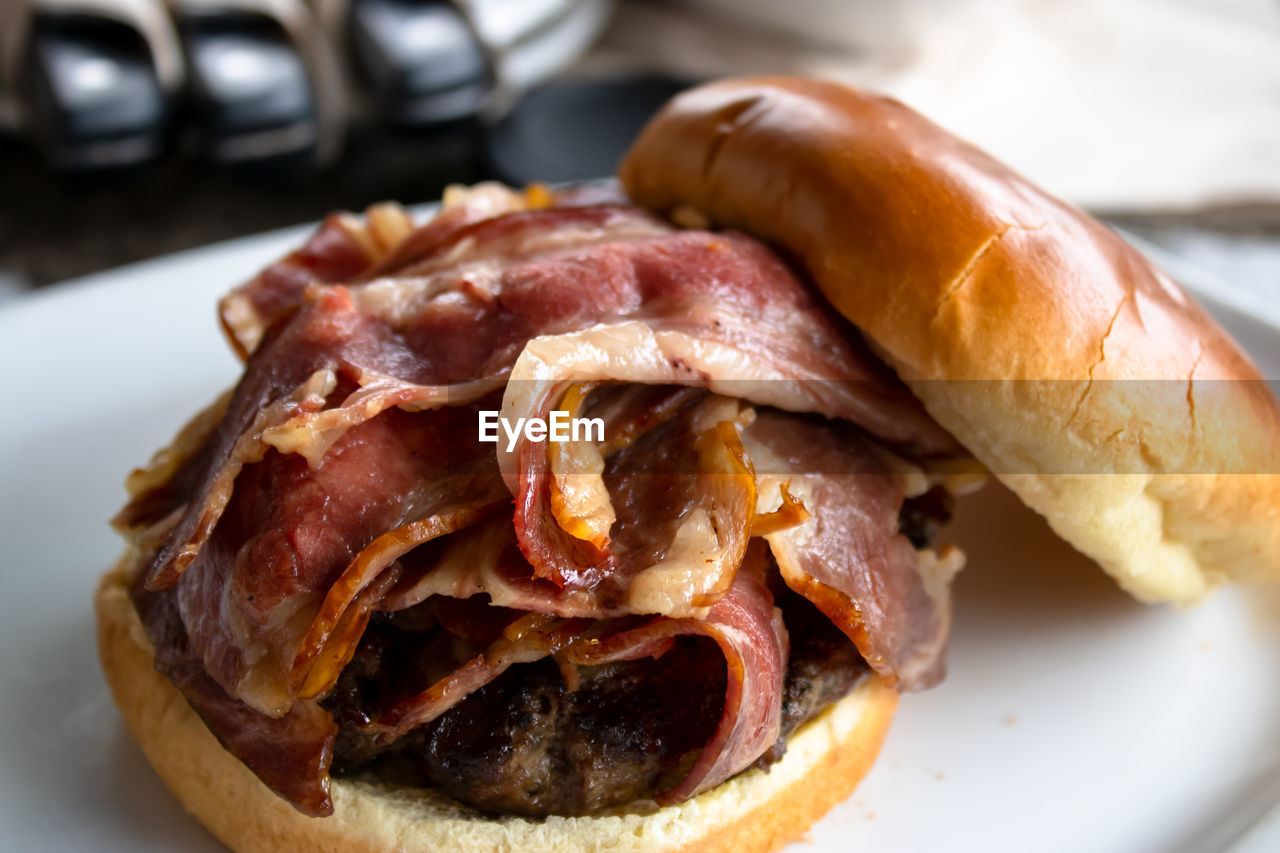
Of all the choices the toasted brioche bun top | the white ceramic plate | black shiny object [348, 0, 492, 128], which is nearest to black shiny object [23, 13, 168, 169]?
black shiny object [348, 0, 492, 128]

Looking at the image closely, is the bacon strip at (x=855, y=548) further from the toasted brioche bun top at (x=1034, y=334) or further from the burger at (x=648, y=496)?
the toasted brioche bun top at (x=1034, y=334)

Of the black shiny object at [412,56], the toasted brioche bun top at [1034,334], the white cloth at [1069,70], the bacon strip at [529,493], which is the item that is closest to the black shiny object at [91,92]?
the black shiny object at [412,56]

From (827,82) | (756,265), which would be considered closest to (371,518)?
(756,265)

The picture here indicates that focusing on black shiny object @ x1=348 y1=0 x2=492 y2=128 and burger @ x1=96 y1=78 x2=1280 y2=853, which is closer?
burger @ x1=96 y1=78 x2=1280 y2=853

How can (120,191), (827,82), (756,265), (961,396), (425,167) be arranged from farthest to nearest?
(425,167), (120,191), (827,82), (756,265), (961,396)

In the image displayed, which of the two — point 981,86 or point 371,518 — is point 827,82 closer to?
point 371,518

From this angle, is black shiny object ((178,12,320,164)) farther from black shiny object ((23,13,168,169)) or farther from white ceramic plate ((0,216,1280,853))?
white ceramic plate ((0,216,1280,853))
